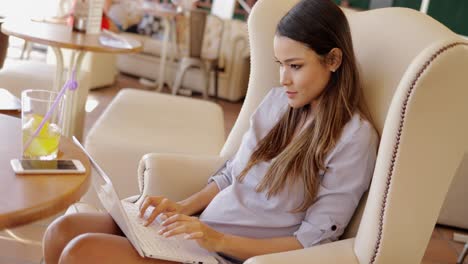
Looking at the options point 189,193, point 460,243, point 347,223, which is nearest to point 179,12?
point 460,243

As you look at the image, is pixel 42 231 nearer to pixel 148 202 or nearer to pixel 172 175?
pixel 172 175

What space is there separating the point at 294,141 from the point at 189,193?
1.47 ft

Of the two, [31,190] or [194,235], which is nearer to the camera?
[31,190]

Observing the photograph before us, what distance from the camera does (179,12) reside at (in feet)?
20.0

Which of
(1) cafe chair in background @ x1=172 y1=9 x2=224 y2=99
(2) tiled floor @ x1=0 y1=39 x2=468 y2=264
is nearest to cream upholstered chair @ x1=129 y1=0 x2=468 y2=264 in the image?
(2) tiled floor @ x1=0 y1=39 x2=468 y2=264

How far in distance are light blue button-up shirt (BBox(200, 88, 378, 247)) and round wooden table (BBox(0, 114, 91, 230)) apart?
1.31 ft

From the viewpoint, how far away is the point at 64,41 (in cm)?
309

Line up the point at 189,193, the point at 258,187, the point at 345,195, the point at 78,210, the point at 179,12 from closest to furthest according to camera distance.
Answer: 1. the point at 345,195
2. the point at 258,187
3. the point at 78,210
4. the point at 189,193
5. the point at 179,12

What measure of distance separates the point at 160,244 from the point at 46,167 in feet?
1.06

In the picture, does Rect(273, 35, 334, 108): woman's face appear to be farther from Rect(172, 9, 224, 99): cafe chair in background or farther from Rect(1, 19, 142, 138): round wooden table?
Rect(172, 9, 224, 99): cafe chair in background

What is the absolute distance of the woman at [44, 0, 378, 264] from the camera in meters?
1.53

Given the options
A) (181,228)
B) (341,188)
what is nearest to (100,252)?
(181,228)

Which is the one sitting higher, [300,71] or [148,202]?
[300,71]

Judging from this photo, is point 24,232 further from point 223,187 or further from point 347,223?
point 347,223
